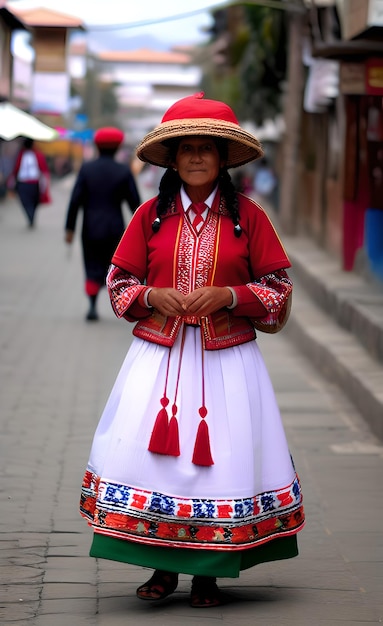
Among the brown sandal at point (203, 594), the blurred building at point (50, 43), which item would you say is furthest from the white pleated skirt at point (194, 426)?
the blurred building at point (50, 43)

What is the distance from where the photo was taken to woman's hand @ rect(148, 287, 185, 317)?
15.9 ft

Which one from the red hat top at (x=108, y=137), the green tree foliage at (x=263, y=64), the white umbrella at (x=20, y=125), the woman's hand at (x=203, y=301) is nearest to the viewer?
the woman's hand at (x=203, y=301)

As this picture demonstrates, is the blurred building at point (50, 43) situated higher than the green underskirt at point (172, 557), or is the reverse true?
the blurred building at point (50, 43)

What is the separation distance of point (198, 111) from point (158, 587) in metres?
1.73

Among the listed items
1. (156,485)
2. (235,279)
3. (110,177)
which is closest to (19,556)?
(156,485)

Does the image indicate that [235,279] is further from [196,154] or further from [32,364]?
[32,364]

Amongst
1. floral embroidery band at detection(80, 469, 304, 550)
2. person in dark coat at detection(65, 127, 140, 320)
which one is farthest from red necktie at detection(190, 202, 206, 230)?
person in dark coat at detection(65, 127, 140, 320)

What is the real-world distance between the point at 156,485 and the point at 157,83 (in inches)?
3665

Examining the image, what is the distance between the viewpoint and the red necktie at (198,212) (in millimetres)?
5055

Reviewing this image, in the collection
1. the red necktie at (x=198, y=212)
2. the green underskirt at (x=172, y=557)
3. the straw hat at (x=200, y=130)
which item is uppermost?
the straw hat at (x=200, y=130)

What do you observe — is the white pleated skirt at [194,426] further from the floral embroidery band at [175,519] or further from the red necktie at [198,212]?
the red necktie at [198,212]

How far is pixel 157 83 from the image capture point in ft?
317

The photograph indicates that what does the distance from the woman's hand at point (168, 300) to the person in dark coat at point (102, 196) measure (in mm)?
8189

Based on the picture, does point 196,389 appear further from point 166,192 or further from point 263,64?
point 263,64
